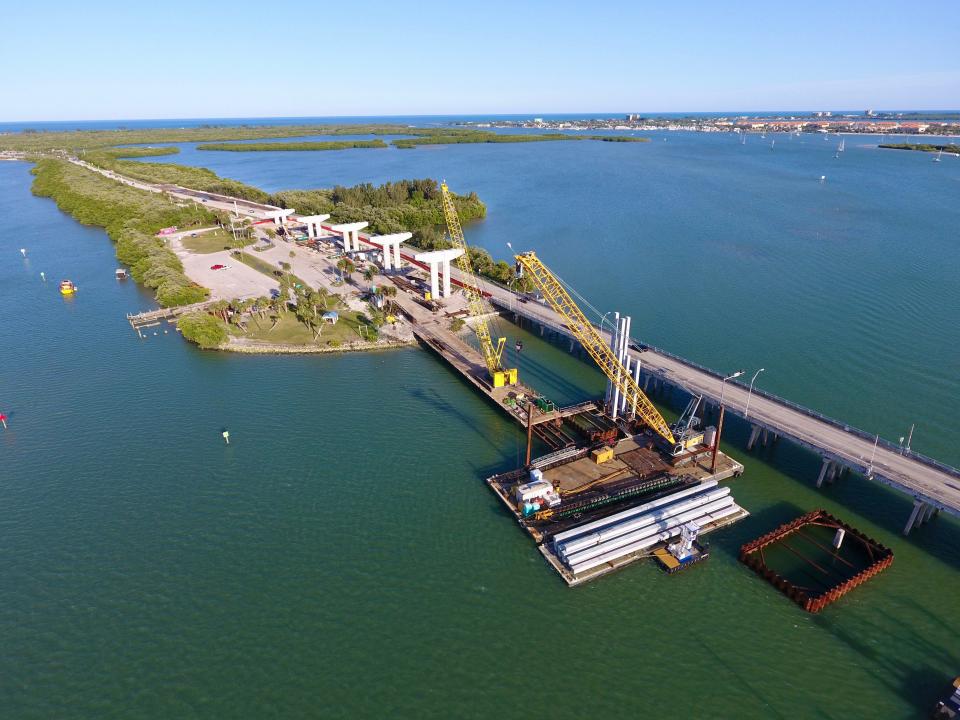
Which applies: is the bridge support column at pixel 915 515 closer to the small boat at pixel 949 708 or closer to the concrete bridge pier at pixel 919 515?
the concrete bridge pier at pixel 919 515

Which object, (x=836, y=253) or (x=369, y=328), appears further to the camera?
(x=836, y=253)

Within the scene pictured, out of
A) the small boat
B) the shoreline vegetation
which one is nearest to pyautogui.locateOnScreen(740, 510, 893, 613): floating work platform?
the small boat

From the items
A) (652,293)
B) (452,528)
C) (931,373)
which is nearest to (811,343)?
(931,373)

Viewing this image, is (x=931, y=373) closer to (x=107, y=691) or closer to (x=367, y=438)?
(x=367, y=438)

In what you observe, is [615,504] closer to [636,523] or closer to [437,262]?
[636,523]

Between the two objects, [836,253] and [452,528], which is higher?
[836,253]

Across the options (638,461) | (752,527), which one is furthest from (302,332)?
(752,527)
